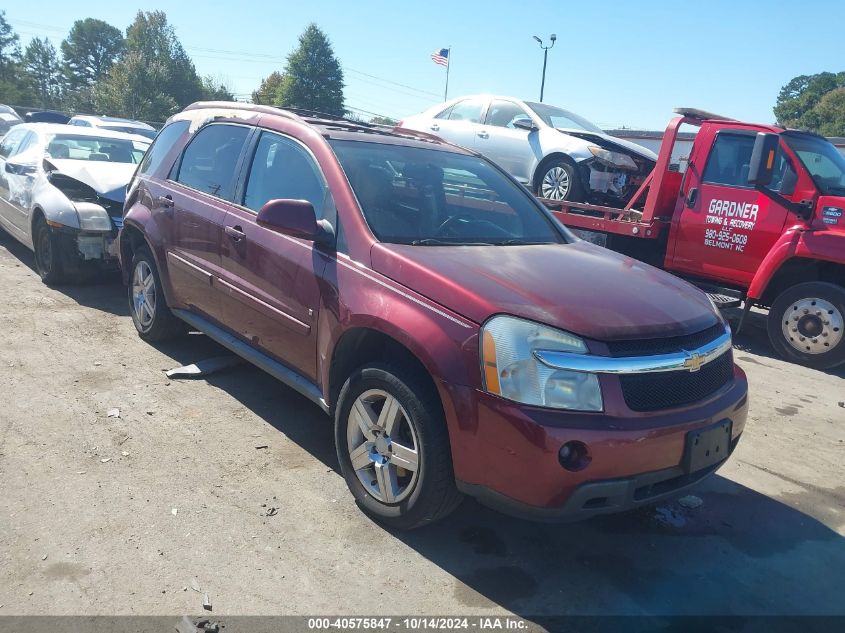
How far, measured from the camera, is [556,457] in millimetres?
2529

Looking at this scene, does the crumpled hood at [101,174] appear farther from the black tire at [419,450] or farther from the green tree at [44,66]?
the green tree at [44,66]

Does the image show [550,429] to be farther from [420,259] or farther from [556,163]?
[556,163]

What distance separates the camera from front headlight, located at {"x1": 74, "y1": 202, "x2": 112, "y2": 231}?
6645 millimetres

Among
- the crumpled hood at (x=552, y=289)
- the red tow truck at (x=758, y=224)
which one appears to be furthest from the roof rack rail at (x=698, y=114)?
the crumpled hood at (x=552, y=289)

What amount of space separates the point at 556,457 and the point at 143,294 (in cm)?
414

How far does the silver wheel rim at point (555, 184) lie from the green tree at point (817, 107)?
51521mm

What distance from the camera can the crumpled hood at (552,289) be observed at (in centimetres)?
274

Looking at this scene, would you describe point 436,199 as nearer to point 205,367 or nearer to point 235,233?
point 235,233

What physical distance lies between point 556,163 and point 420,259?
20.0ft

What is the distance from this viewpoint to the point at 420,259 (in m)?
3.11

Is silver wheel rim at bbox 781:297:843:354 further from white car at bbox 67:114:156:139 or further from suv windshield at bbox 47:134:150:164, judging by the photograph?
white car at bbox 67:114:156:139

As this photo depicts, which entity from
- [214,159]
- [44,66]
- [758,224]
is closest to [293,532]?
[214,159]

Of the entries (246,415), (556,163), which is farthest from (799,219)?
(246,415)

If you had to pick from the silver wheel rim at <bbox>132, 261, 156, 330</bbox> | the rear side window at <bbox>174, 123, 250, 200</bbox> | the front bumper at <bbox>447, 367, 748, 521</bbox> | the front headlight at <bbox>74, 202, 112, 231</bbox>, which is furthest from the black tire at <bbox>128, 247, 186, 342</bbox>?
the front bumper at <bbox>447, 367, 748, 521</bbox>
